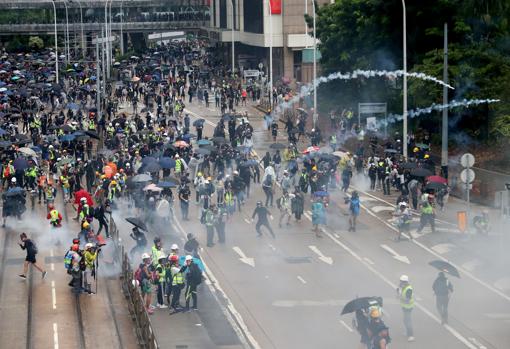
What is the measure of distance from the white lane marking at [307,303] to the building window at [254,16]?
80921mm

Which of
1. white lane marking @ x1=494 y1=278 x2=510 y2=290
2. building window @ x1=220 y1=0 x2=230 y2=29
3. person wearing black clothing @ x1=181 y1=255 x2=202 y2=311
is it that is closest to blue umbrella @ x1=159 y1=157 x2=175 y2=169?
white lane marking @ x1=494 y1=278 x2=510 y2=290

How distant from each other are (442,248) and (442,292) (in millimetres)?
10531

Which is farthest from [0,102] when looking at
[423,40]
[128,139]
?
[423,40]

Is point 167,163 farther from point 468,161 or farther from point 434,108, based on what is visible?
point 434,108

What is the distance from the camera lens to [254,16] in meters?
118

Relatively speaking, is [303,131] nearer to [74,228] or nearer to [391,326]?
[74,228]

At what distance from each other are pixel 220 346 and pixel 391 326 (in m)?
4.27

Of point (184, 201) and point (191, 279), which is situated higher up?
point (184, 201)

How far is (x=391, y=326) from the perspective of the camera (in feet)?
102

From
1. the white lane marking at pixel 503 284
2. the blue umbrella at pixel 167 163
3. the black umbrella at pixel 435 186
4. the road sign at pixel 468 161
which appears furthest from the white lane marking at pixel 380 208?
the white lane marking at pixel 503 284

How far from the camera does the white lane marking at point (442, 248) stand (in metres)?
40.5

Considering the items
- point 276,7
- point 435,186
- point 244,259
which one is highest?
point 276,7

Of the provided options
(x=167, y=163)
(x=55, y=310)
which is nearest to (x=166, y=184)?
(x=167, y=163)

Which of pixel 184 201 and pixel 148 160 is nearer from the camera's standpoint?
pixel 184 201
